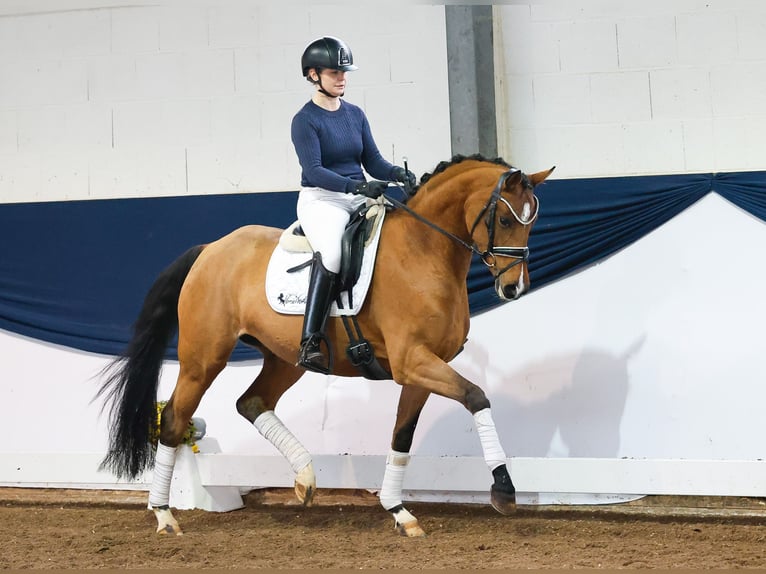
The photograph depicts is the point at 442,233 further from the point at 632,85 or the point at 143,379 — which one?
the point at 632,85

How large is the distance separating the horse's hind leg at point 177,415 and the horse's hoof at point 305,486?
79 centimetres

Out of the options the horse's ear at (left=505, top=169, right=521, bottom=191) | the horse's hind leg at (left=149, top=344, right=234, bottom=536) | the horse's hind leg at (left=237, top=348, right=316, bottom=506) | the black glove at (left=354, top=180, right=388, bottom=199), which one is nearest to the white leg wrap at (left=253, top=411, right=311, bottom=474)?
the horse's hind leg at (left=237, top=348, right=316, bottom=506)

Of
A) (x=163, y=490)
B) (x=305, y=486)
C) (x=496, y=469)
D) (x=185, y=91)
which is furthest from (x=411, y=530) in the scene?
(x=185, y=91)

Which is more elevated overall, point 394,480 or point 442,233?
point 442,233

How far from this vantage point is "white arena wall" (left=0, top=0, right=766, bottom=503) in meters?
5.38

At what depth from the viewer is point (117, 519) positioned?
5402 millimetres

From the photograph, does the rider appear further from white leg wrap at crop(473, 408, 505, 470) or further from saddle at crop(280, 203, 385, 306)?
white leg wrap at crop(473, 408, 505, 470)

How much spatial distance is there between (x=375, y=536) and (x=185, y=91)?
135 inches

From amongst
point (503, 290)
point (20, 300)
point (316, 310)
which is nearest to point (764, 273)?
point (503, 290)

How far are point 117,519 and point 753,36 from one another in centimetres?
470

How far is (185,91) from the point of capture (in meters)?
6.50

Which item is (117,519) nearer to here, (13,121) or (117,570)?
(117,570)

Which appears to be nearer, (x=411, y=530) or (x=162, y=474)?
(x=411, y=530)

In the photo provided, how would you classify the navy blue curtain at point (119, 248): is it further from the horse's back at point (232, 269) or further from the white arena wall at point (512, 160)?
the horse's back at point (232, 269)
